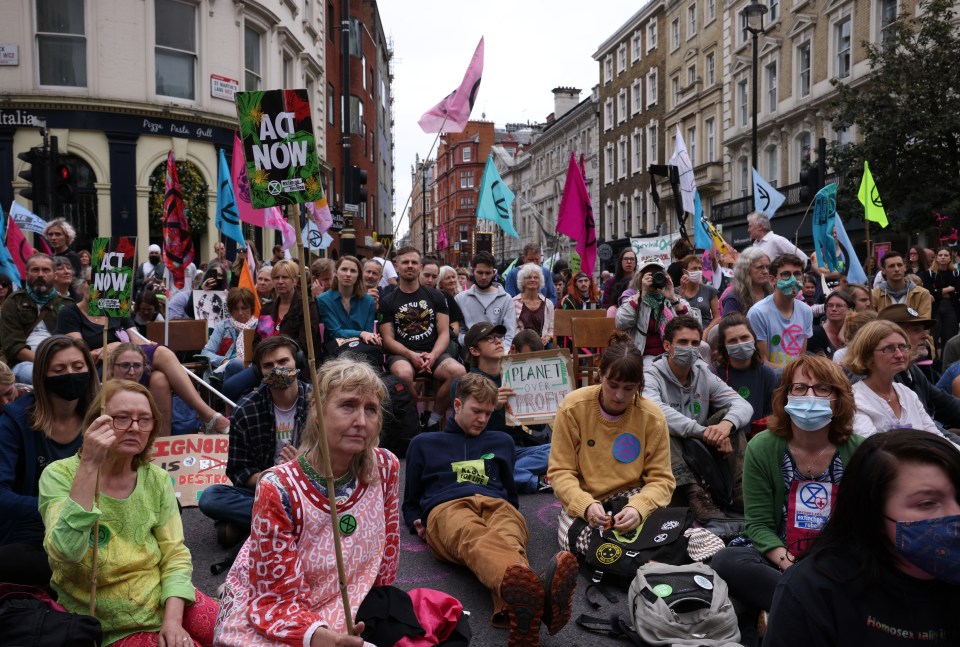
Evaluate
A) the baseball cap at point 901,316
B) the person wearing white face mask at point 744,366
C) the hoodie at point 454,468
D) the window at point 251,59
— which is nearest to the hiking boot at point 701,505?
the person wearing white face mask at point 744,366

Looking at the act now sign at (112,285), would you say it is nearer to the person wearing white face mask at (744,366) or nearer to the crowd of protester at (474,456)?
the crowd of protester at (474,456)

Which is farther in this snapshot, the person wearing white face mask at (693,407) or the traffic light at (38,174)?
the traffic light at (38,174)

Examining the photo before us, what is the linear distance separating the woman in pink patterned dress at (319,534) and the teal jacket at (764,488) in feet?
5.74

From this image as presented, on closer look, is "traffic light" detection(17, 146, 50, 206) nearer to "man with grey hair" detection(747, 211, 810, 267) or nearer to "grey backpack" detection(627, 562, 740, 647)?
"man with grey hair" detection(747, 211, 810, 267)

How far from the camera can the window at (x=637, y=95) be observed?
4528 cm

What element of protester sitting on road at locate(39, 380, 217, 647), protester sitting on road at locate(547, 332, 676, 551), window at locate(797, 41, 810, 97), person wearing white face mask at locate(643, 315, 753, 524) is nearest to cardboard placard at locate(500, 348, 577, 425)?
person wearing white face mask at locate(643, 315, 753, 524)

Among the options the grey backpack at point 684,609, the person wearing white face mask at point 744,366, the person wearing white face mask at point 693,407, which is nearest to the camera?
the grey backpack at point 684,609

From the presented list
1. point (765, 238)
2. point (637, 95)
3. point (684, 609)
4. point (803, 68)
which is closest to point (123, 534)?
point (684, 609)

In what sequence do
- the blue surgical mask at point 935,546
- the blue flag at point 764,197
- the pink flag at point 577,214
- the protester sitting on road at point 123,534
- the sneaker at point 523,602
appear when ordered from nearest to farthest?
the blue surgical mask at point 935,546
the protester sitting on road at point 123,534
the sneaker at point 523,602
the pink flag at point 577,214
the blue flag at point 764,197

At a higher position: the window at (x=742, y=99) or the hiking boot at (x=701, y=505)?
the window at (x=742, y=99)

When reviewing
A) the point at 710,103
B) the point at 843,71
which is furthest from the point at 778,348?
the point at 710,103

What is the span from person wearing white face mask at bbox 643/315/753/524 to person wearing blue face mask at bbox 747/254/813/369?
130cm

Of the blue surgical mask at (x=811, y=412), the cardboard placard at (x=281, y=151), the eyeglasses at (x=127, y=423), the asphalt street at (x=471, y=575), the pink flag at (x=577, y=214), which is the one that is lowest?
the asphalt street at (x=471, y=575)

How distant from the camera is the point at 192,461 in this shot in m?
6.13
